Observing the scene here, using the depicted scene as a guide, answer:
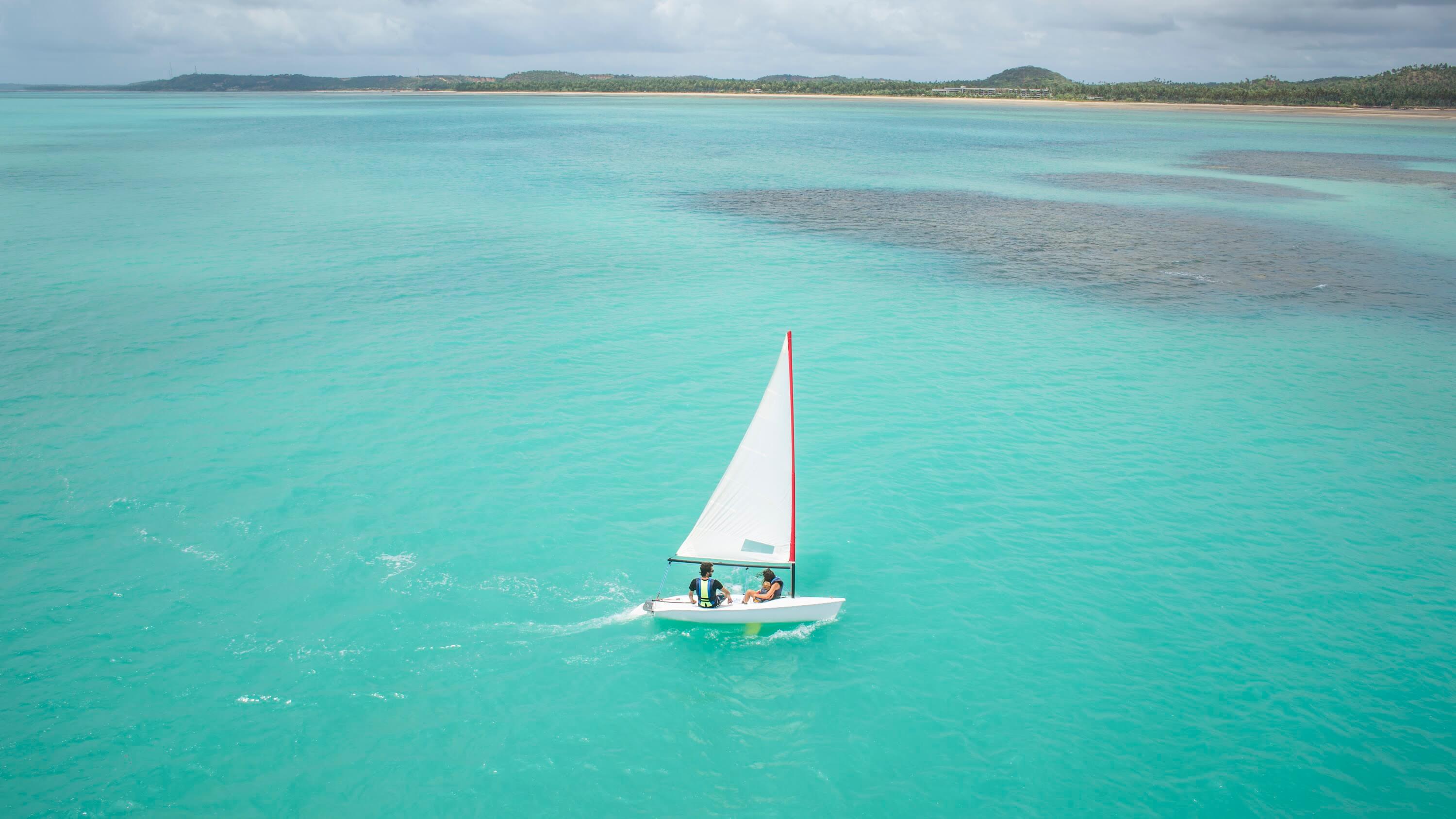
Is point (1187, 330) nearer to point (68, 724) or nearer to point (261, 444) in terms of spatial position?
point (261, 444)

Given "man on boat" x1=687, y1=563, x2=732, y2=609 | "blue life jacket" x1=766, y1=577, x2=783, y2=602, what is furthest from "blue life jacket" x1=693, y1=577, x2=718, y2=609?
"blue life jacket" x1=766, y1=577, x2=783, y2=602

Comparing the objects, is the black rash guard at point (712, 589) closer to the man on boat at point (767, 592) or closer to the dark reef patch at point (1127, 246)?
the man on boat at point (767, 592)

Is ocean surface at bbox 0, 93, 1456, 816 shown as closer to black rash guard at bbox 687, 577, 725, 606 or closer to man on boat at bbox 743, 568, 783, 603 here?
black rash guard at bbox 687, 577, 725, 606

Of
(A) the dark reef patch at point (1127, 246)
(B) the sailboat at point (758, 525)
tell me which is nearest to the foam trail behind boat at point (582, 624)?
(B) the sailboat at point (758, 525)

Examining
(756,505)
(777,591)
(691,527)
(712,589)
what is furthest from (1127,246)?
(712,589)

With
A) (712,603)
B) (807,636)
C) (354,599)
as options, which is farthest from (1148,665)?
(354,599)
